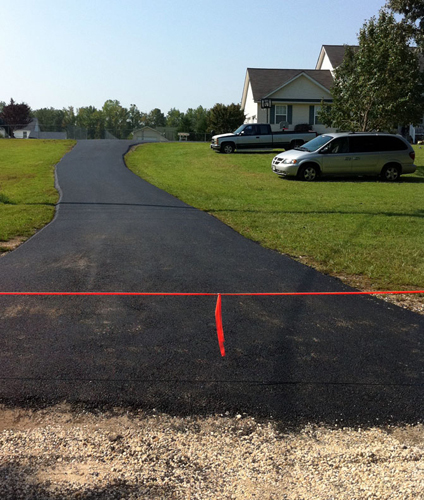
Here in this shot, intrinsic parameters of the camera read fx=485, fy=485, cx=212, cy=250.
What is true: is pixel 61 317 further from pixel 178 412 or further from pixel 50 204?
pixel 50 204

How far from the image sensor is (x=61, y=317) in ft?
17.2

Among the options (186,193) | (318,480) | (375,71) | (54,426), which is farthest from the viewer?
(375,71)

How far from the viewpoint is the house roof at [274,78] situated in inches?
1668

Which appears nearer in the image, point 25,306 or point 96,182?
point 25,306

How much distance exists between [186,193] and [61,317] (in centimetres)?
1122

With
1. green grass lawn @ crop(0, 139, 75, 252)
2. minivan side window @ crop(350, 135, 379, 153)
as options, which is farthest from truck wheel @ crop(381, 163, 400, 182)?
green grass lawn @ crop(0, 139, 75, 252)

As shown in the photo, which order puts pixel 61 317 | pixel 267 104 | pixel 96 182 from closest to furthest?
pixel 61 317 → pixel 96 182 → pixel 267 104

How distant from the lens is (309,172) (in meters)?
19.8

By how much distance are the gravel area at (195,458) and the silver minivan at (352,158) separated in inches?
678

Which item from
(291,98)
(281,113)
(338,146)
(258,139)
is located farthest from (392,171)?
(291,98)

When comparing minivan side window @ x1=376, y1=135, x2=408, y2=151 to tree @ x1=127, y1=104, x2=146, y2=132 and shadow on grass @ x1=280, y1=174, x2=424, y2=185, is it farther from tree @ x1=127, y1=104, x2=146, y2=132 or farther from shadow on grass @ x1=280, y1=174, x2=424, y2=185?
tree @ x1=127, y1=104, x2=146, y2=132

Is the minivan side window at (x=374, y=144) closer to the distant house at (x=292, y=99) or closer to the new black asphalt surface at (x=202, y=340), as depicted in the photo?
the new black asphalt surface at (x=202, y=340)

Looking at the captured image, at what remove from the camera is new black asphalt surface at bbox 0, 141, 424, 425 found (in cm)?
376

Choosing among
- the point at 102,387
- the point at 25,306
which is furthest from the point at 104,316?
the point at 102,387
